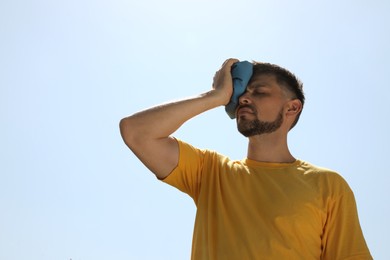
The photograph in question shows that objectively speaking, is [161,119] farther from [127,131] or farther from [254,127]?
[254,127]

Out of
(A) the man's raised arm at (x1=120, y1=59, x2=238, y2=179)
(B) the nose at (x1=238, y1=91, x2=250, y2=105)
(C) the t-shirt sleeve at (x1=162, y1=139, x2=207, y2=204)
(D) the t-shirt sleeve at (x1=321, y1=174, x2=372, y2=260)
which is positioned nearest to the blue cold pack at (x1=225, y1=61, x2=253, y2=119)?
(B) the nose at (x1=238, y1=91, x2=250, y2=105)

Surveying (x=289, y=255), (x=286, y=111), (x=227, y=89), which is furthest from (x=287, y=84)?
(x=289, y=255)

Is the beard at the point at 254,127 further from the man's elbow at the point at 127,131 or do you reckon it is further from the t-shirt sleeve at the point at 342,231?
the man's elbow at the point at 127,131

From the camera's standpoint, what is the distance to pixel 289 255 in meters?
2.92

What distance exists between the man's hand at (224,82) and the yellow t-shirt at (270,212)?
1.50 feet

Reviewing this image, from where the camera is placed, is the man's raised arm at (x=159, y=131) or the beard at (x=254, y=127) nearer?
the man's raised arm at (x=159, y=131)

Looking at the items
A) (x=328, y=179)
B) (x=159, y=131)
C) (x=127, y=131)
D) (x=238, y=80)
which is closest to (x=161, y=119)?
(x=159, y=131)

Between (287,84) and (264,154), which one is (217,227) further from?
(287,84)

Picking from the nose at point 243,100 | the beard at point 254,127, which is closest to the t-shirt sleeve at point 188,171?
the beard at point 254,127

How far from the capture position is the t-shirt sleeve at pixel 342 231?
10.1 ft

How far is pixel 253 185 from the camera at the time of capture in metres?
3.27

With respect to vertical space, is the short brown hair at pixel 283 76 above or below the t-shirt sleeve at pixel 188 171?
above

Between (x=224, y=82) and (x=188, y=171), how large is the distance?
0.72 metres

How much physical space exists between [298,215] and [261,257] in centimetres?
36
